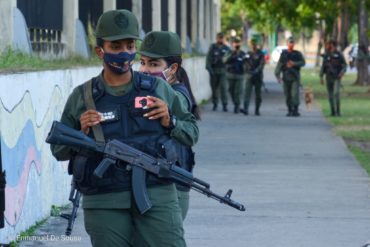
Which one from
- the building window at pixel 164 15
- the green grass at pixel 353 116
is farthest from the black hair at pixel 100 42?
the building window at pixel 164 15

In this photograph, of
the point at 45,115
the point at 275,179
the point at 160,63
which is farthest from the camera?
the point at 275,179

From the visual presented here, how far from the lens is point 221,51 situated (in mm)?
31375

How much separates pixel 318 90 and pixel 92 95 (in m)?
39.7

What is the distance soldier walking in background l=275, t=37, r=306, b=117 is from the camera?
2889cm

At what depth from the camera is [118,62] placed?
599 centimetres

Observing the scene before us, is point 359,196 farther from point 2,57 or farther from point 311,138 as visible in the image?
point 311,138

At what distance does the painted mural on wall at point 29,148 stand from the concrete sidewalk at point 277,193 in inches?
10.9

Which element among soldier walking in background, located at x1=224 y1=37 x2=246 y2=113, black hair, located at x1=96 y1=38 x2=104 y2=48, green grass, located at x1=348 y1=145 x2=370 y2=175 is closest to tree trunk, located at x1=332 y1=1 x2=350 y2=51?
soldier walking in background, located at x1=224 y1=37 x2=246 y2=113

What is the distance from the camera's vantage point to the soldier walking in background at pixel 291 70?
28.9 meters

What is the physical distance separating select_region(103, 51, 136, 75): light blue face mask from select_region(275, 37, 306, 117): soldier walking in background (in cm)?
2276

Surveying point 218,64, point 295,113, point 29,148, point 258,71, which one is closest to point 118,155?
point 29,148

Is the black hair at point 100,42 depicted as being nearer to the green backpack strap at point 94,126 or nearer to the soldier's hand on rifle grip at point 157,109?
the green backpack strap at point 94,126

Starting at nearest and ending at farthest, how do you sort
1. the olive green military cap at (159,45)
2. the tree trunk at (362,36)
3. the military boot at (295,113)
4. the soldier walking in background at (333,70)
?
the olive green military cap at (159,45)
the soldier walking in background at (333,70)
the military boot at (295,113)
the tree trunk at (362,36)

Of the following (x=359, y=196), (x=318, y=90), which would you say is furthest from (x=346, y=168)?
(x=318, y=90)
